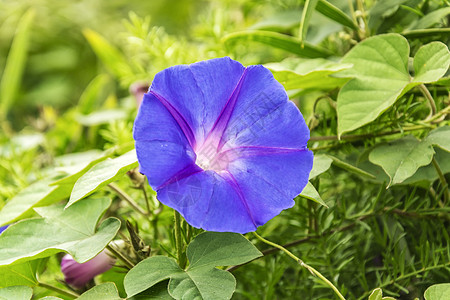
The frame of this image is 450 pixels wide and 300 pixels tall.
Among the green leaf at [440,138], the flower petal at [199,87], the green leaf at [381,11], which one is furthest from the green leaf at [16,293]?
the green leaf at [381,11]

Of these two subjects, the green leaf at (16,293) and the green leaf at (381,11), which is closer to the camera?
the green leaf at (16,293)

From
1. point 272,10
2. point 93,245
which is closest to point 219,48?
point 272,10

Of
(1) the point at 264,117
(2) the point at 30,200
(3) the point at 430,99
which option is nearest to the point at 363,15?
(3) the point at 430,99

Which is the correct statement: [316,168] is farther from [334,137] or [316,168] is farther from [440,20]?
[440,20]

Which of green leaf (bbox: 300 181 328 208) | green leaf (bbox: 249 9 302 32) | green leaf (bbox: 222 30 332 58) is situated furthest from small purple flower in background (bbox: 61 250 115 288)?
green leaf (bbox: 249 9 302 32)

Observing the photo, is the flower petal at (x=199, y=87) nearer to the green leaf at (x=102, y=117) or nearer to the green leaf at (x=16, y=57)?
the green leaf at (x=102, y=117)

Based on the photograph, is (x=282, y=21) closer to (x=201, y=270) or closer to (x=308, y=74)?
(x=308, y=74)

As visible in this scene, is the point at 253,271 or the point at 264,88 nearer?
the point at 264,88
